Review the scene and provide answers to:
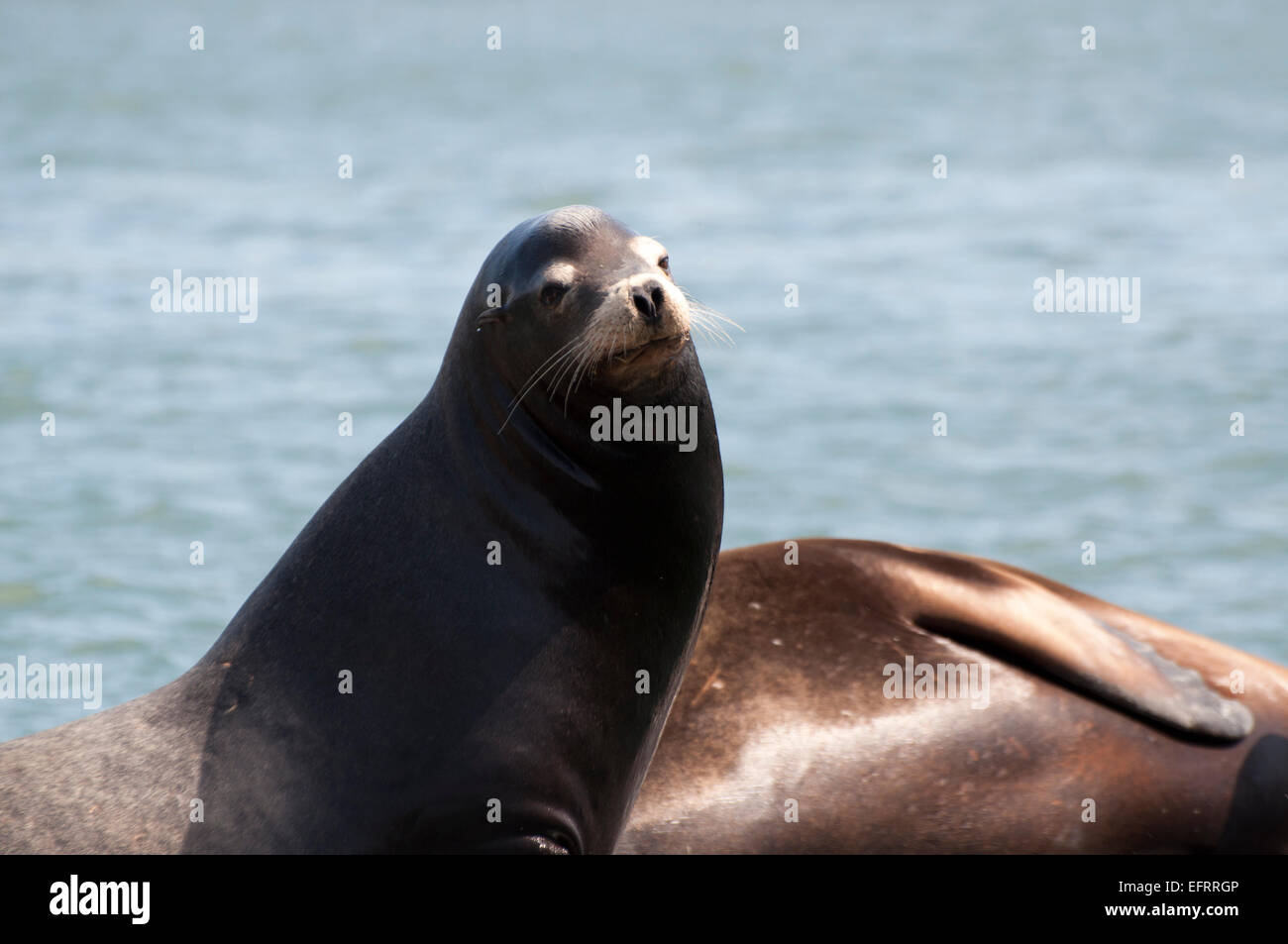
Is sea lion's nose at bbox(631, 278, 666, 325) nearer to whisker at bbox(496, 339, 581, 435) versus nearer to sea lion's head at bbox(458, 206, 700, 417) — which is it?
sea lion's head at bbox(458, 206, 700, 417)

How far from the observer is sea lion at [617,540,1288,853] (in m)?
5.14

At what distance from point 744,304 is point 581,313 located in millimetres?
11547

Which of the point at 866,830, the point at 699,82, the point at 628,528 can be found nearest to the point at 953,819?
the point at 866,830

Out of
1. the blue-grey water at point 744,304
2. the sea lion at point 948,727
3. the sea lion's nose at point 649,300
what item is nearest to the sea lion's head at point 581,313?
the sea lion's nose at point 649,300

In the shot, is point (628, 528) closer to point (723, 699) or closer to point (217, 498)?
point (723, 699)

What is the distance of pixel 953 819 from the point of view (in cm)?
516

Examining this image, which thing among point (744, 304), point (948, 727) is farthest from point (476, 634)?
point (744, 304)

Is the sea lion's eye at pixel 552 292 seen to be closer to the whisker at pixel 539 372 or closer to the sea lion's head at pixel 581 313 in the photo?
the sea lion's head at pixel 581 313

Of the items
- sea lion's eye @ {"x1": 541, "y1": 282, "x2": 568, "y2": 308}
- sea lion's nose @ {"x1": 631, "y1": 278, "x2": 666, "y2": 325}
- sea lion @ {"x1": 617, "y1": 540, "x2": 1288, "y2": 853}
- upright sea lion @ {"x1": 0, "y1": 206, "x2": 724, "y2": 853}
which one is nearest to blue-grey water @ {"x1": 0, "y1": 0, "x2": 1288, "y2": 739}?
sea lion @ {"x1": 617, "y1": 540, "x2": 1288, "y2": 853}

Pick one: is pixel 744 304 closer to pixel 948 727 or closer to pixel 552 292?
pixel 948 727

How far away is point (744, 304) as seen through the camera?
1579 cm

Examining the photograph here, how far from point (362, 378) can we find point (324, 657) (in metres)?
Result: 9.39

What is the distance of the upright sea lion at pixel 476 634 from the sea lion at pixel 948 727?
2.94ft

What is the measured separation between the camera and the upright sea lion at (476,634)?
4.09 metres
